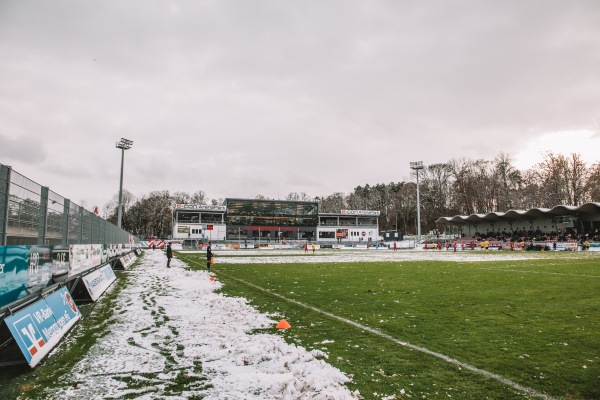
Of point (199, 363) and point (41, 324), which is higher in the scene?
point (41, 324)

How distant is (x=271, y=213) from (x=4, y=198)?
90.0 m

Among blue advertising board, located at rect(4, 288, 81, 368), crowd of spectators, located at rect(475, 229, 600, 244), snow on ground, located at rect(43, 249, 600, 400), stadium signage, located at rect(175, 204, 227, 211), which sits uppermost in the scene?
stadium signage, located at rect(175, 204, 227, 211)

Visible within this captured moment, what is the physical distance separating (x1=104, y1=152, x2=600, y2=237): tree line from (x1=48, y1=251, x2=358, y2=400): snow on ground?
221 ft

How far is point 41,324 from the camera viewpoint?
5.94 metres

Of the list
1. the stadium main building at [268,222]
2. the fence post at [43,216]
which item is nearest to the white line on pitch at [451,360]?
the fence post at [43,216]

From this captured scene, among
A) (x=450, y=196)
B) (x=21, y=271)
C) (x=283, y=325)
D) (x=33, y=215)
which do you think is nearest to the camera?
(x=21, y=271)

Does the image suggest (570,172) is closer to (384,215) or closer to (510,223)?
(510,223)

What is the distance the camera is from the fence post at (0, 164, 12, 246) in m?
5.97

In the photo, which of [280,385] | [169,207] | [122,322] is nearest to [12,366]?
[122,322]

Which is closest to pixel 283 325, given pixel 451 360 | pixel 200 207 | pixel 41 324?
pixel 451 360

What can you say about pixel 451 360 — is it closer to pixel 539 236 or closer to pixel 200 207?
→ pixel 539 236

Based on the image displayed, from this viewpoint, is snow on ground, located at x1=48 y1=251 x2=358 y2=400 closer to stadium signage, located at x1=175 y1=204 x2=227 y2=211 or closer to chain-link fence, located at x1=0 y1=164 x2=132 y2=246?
chain-link fence, located at x1=0 y1=164 x2=132 y2=246

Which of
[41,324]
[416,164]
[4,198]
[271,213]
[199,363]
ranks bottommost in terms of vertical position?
[199,363]

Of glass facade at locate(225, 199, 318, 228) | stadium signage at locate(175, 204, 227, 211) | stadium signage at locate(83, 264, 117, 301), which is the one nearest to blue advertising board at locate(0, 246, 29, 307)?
stadium signage at locate(83, 264, 117, 301)
